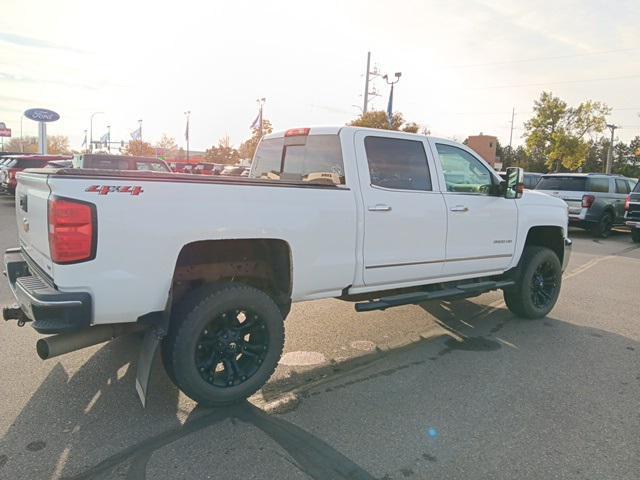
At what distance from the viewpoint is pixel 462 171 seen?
5062 mm

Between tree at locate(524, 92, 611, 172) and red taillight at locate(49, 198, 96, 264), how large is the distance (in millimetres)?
41930

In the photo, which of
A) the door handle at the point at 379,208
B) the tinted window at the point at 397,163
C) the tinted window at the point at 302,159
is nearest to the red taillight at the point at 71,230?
the tinted window at the point at 302,159

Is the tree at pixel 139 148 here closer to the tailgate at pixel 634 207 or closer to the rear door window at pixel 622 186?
the rear door window at pixel 622 186

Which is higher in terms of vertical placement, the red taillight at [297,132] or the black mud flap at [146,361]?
the red taillight at [297,132]

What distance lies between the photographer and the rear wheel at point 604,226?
1488 cm

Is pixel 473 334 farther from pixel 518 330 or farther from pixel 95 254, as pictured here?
pixel 95 254

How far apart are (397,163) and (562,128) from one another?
4115 cm

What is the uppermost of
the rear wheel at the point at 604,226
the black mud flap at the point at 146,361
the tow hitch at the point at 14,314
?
the rear wheel at the point at 604,226

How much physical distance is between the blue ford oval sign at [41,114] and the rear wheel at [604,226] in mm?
42209

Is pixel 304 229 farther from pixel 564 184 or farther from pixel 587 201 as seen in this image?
pixel 564 184

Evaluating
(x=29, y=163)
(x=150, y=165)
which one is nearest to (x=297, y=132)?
(x=150, y=165)

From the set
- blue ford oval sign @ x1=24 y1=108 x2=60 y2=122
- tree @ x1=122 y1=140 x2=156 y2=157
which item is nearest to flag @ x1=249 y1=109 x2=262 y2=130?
blue ford oval sign @ x1=24 y1=108 x2=60 y2=122

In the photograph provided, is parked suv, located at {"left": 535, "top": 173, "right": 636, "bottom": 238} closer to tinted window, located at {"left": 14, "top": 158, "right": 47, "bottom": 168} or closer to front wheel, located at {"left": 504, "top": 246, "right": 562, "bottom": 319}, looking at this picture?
front wheel, located at {"left": 504, "top": 246, "right": 562, "bottom": 319}

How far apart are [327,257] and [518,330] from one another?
294 centimetres
